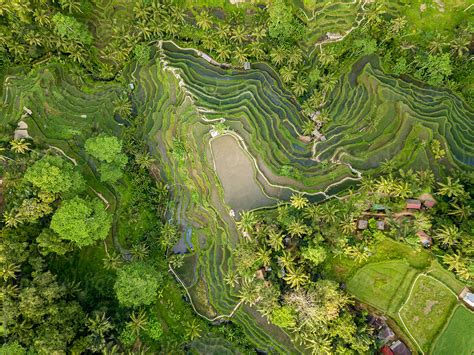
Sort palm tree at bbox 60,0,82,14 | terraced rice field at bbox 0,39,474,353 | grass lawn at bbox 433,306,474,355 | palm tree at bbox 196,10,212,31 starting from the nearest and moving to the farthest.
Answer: grass lawn at bbox 433,306,474,355 → terraced rice field at bbox 0,39,474,353 → palm tree at bbox 60,0,82,14 → palm tree at bbox 196,10,212,31

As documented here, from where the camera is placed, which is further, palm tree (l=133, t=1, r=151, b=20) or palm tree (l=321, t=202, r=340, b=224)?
palm tree (l=133, t=1, r=151, b=20)

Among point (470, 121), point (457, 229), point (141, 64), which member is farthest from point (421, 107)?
point (141, 64)

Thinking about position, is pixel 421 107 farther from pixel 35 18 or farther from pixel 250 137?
pixel 35 18

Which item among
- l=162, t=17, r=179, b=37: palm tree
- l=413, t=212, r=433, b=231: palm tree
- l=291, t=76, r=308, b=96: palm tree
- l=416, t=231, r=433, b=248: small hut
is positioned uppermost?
l=162, t=17, r=179, b=37: palm tree

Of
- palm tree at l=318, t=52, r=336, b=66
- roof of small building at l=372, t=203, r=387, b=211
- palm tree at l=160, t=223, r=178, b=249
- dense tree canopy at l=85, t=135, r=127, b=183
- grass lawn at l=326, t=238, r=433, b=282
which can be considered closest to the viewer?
grass lawn at l=326, t=238, r=433, b=282

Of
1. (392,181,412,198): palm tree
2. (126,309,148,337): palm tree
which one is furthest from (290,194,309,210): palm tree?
(126,309,148,337): palm tree

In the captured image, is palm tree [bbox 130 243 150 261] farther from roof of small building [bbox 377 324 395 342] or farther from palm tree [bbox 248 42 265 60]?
roof of small building [bbox 377 324 395 342]

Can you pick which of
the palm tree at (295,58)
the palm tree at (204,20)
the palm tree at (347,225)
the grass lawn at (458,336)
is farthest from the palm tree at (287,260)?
the palm tree at (204,20)
